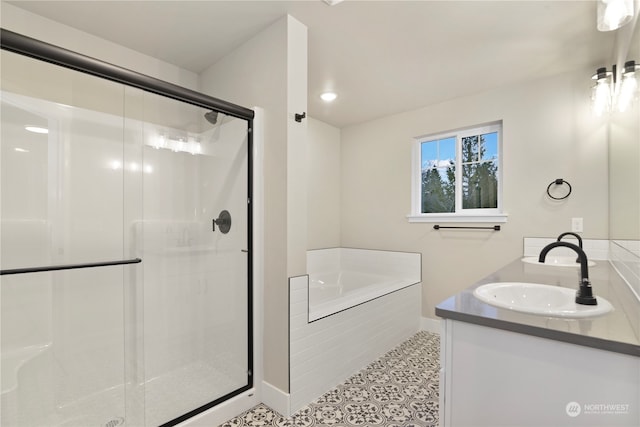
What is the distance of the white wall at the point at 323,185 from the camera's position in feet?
11.6

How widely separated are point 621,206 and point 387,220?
1935 millimetres

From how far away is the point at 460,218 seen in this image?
116 inches

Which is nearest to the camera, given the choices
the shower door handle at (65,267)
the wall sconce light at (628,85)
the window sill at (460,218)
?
the wall sconce light at (628,85)

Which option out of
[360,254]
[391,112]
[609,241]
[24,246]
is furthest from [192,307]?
[609,241]

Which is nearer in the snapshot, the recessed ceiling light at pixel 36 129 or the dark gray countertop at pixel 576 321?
the dark gray countertop at pixel 576 321

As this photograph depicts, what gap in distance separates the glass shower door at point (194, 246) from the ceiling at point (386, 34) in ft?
1.69

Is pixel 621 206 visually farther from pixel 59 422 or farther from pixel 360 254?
pixel 59 422

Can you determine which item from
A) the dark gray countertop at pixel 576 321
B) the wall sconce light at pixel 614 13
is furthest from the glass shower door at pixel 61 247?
the wall sconce light at pixel 614 13

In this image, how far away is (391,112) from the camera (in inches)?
133

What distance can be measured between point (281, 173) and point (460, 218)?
1.91 m

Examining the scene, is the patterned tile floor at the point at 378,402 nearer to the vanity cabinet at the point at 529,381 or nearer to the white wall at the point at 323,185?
the vanity cabinet at the point at 529,381

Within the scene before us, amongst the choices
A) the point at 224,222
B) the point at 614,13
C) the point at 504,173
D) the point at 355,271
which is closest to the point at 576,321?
the point at 614,13

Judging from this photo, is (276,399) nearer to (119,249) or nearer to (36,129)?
(119,249)

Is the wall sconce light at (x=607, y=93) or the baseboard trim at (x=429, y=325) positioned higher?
the wall sconce light at (x=607, y=93)
